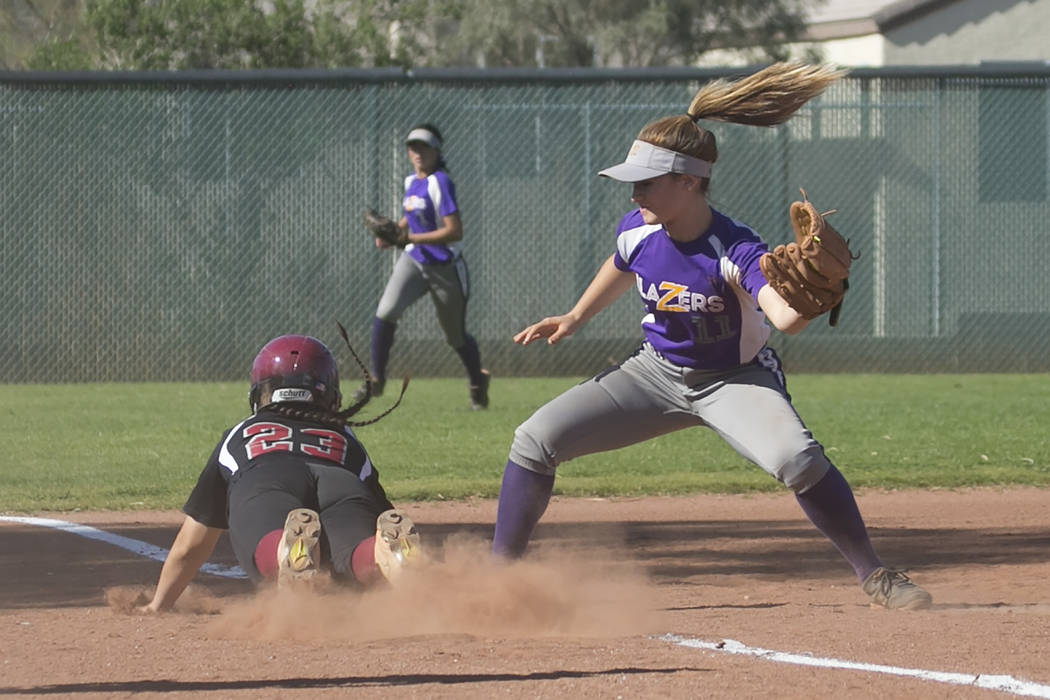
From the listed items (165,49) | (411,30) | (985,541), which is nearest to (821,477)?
(985,541)

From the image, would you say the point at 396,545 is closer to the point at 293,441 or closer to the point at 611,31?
the point at 293,441

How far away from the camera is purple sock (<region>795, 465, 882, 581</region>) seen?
5270mm

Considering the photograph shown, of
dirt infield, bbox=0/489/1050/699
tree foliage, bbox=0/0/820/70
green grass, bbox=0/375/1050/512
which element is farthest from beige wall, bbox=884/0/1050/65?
dirt infield, bbox=0/489/1050/699

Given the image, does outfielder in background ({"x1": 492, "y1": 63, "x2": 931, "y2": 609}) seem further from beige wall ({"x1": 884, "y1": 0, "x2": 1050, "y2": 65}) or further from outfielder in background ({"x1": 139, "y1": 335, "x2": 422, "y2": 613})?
beige wall ({"x1": 884, "y1": 0, "x2": 1050, "y2": 65})

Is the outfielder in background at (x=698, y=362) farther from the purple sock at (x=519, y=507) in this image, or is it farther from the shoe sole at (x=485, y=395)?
the shoe sole at (x=485, y=395)

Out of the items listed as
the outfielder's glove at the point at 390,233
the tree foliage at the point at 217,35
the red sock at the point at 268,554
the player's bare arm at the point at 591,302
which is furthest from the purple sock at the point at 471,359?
the tree foliage at the point at 217,35

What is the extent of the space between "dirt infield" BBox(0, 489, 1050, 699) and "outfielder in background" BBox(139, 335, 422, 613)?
14cm

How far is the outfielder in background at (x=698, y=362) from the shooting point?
527 cm

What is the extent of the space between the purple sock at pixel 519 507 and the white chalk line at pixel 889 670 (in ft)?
3.26

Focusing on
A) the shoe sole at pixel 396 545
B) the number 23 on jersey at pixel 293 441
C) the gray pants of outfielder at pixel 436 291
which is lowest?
the gray pants of outfielder at pixel 436 291

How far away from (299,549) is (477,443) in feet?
19.4

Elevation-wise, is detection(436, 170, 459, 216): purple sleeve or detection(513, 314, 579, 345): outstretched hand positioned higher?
detection(513, 314, 579, 345): outstretched hand

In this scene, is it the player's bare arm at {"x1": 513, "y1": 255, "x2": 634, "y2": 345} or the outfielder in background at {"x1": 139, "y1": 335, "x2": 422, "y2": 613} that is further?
the player's bare arm at {"x1": 513, "y1": 255, "x2": 634, "y2": 345}

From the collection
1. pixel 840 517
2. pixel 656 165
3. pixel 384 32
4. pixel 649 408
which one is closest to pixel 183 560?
pixel 649 408
